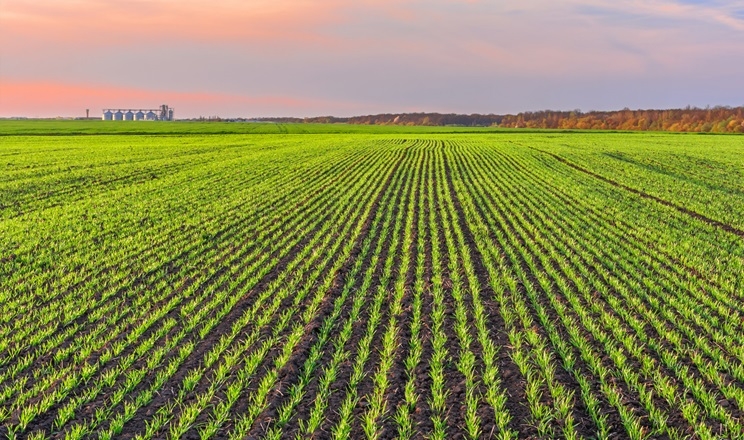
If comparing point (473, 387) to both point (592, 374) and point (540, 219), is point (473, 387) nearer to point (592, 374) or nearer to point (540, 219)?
point (592, 374)

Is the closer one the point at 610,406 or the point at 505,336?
the point at 610,406

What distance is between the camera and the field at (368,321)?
5.30 m

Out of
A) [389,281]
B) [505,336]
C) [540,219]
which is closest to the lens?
[505,336]

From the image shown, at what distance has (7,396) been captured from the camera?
5559mm

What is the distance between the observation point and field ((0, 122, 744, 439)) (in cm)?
530

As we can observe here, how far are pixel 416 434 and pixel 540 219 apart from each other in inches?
484

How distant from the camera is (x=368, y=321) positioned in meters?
7.76

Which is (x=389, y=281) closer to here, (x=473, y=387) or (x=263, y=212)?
(x=473, y=387)

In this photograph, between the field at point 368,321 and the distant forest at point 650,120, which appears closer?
the field at point 368,321

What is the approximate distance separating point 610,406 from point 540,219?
36.5ft

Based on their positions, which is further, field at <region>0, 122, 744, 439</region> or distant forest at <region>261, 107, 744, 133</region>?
distant forest at <region>261, 107, 744, 133</region>

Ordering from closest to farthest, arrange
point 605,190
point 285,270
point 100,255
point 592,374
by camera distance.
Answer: point 592,374
point 285,270
point 100,255
point 605,190

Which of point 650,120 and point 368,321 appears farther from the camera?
point 650,120

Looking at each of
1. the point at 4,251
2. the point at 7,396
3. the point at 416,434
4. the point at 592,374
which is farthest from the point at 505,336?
the point at 4,251
